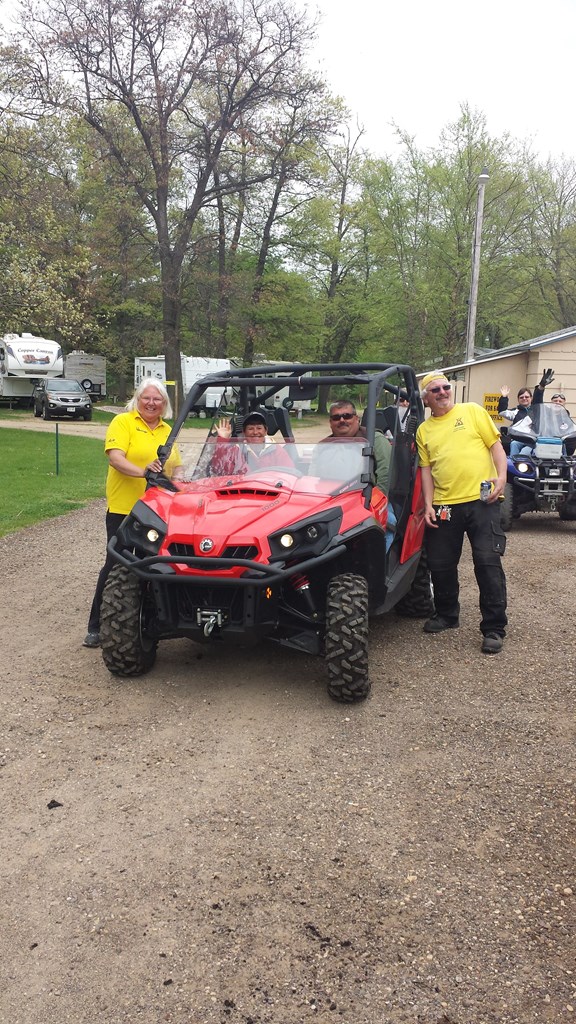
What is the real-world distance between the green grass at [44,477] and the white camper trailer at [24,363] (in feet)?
36.5

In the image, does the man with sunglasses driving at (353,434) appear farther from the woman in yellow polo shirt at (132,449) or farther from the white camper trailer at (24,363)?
the white camper trailer at (24,363)

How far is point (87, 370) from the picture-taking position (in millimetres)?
42188

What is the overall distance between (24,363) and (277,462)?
1204 inches

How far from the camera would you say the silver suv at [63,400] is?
3092 centimetres

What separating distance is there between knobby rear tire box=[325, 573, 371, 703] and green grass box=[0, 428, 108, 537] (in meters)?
6.79

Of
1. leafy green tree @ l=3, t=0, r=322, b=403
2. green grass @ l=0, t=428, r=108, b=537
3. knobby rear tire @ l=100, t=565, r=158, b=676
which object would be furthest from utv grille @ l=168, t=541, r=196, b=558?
→ leafy green tree @ l=3, t=0, r=322, b=403

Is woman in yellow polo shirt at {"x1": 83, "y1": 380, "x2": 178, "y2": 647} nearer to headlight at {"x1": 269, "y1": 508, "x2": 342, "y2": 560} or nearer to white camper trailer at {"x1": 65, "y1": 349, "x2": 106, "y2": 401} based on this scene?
headlight at {"x1": 269, "y1": 508, "x2": 342, "y2": 560}

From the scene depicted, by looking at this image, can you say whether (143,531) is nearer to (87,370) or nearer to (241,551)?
(241,551)

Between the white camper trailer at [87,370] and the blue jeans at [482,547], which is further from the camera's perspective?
the white camper trailer at [87,370]

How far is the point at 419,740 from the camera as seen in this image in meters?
4.25

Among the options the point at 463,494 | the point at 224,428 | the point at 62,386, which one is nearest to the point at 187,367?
the point at 62,386

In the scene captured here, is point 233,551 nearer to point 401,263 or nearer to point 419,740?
point 419,740

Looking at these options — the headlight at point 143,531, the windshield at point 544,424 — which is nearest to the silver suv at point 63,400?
the windshield at point 544,424

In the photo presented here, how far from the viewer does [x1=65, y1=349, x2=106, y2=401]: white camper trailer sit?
41719 millimetres
